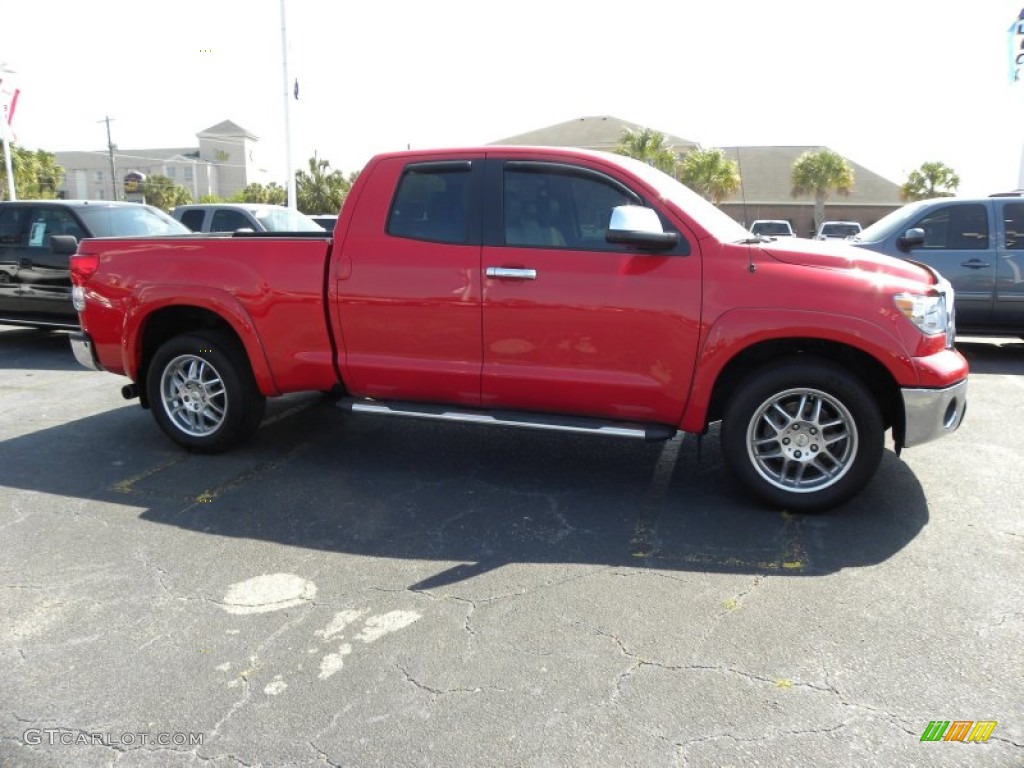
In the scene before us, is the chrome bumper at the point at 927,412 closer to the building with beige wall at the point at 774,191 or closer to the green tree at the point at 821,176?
the building with beige wall at the point at 774,191

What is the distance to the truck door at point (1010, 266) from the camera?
27.8 feet

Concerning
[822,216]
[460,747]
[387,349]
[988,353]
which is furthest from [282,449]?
[822,216]

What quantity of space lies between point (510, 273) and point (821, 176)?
4658 centimetres

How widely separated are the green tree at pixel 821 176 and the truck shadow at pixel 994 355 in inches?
1520

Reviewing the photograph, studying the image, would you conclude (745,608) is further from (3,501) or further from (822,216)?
(822,216)

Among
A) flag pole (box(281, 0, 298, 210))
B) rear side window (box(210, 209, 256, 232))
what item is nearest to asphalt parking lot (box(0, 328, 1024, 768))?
rear side window (box(210, 209, 256, 232))

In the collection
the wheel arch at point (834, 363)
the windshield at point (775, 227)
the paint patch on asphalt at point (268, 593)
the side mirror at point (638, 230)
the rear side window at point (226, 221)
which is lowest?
the paint patch on asphalt at point (268, 593)

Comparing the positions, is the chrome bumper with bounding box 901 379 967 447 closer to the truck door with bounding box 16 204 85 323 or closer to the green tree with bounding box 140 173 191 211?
the truck door with bounding box 16 204 85 323

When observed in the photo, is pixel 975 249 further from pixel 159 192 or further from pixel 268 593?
pixel 159 192

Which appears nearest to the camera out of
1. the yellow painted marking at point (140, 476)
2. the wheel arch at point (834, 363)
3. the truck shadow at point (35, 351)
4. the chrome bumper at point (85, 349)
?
the wheel arch at point (834, 363)

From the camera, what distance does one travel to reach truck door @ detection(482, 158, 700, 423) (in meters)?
4.22

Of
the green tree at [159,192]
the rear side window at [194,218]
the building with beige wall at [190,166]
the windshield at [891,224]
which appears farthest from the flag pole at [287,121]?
the building with beige wall at [190,166]

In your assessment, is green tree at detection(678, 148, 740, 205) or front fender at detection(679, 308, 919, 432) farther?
green tree at detection(678, 148, 740, 205)

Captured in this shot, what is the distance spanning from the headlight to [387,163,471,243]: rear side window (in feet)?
8.06
